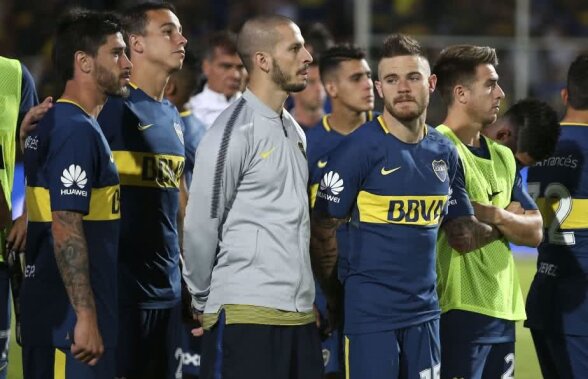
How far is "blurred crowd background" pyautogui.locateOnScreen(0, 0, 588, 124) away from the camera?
16.1 meters

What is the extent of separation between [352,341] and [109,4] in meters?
8.74

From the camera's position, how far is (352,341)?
17.1 ft

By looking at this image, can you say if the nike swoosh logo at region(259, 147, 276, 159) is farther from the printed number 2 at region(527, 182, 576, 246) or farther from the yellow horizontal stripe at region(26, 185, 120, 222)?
the printed number 2 at region(527, 182, 576, 246)

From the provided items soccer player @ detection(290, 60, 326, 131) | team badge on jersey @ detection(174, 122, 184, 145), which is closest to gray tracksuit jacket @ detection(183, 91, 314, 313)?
team badge on jersey @ detection(174, 122, 184, 145)

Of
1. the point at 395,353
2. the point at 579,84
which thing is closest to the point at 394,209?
the point at 395,353

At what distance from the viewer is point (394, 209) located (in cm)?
516

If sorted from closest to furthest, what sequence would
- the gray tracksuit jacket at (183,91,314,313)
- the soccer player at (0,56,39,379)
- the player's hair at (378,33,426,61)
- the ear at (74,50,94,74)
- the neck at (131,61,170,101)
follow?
the gray tracksuit jacket at (183,91,314,313), the ear at (74,50,94,74), the player's hair at (378,33,426,61), the soccer player at (0,56,39,379), the neck at (131,61,170,101)

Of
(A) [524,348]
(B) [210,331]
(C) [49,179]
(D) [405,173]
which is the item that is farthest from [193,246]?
(A) [524,348]

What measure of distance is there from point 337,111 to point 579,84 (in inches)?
72.8

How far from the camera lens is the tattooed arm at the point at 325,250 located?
5.18 meters

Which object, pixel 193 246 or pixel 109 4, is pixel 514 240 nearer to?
pixel 193 246

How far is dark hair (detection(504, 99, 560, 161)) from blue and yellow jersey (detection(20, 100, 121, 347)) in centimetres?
216

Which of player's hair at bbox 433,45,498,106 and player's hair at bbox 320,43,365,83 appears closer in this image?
player's hair at bbox 433,45,498,106

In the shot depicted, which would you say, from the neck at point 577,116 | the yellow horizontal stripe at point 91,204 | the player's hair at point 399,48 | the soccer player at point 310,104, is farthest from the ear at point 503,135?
the soccer player at point 310,104
